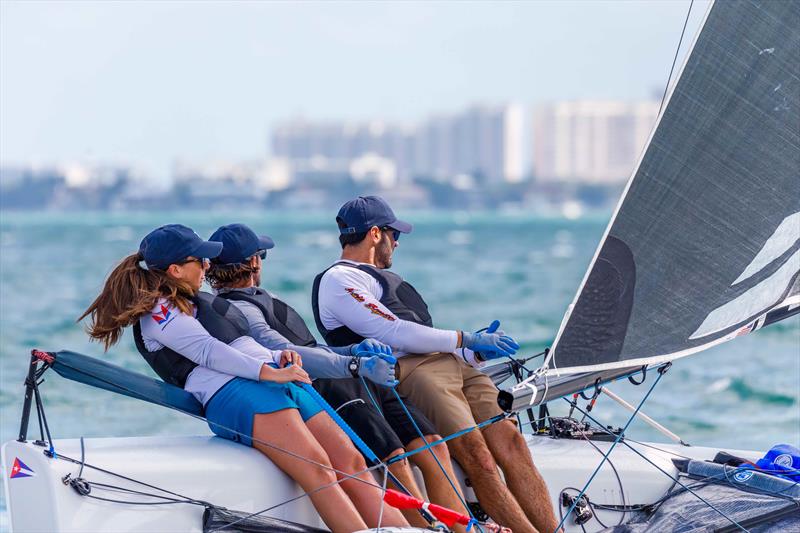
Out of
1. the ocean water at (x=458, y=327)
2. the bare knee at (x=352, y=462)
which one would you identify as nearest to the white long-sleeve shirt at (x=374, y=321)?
the bare knee at (x=352, y=462)

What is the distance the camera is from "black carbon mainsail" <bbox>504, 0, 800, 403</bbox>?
3.85 m

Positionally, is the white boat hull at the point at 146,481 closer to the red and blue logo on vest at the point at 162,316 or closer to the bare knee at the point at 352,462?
the bare knee at the point at 352,462

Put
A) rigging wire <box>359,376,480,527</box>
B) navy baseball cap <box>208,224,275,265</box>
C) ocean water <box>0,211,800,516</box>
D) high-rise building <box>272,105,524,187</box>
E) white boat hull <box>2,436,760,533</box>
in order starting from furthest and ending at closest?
high-rise building <box>272,105,524,187</box>, ocean water <box>0,211,800,516</box>, navy baseball cap <box>208,224,275,265</box>, rigging wire <box>359,376,480,527</box>, white boat hull <box>2,436,760,533</box>

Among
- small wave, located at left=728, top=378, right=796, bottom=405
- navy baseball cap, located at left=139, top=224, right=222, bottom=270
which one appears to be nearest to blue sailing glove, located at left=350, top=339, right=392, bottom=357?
navy baseball cap, located at left=139, top=224, right=222, bottom=270

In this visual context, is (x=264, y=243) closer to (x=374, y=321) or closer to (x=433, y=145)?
(x=374, y=321)

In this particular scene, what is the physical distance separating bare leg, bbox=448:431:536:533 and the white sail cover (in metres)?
0.40

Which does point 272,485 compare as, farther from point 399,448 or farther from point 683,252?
point 683,252

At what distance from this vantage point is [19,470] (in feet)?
11.5

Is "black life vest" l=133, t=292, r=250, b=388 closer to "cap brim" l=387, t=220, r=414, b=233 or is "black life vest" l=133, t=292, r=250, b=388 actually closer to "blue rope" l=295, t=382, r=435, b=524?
"blue rope" l=295, t=382, r=435, b=524

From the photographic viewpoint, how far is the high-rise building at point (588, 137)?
103812 millimetres

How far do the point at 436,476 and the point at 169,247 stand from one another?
3.36 feet

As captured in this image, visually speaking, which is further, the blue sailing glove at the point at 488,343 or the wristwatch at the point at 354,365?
the blue sailing glove at the point at 488,343

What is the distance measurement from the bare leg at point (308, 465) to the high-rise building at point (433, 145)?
9098 cm

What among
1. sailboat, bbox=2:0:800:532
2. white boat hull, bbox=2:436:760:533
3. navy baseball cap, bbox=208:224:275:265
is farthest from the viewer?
navy baseball cap, bbox=208:224:275:265
